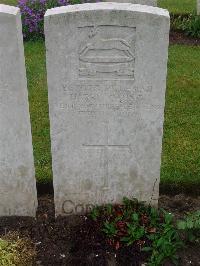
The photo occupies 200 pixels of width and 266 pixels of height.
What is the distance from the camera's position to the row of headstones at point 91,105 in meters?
3.66

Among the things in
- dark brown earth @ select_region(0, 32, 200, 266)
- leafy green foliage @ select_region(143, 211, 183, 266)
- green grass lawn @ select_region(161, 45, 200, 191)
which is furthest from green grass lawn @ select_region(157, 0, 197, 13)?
leafy green foliage @ select_region(143, 211, 183, 266)

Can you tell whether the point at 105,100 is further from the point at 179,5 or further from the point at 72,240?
the point at 179,5

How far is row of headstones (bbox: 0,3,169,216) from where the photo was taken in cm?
366

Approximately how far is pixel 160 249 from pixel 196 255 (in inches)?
13.2

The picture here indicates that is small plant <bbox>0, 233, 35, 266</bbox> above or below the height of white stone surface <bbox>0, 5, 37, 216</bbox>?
below

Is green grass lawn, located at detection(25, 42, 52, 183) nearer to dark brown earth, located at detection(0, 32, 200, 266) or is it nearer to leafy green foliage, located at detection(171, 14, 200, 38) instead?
dark brown earth, located at detection(0, 32, 200, 266)

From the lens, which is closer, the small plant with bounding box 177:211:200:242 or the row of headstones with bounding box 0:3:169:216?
the row of headstones with bounding box 0:3:169:216

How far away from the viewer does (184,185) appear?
494cm

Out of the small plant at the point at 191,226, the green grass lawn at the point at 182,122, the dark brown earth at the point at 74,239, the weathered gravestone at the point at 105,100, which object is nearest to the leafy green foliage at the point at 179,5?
the green grass lawn at the point at 182,122

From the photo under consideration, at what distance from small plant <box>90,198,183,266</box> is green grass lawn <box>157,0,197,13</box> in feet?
26.0

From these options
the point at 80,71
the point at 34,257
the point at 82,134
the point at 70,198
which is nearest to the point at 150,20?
the point at 80,71

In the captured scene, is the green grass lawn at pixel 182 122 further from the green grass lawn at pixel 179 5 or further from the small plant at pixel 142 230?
the green grass lawn at pixel 179 5

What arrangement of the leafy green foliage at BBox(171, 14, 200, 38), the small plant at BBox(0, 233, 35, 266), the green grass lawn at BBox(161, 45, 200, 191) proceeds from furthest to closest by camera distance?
the leafy green foliage at BBox(171, 14, 200, 38) < the green grass lawn at BBox(161, 45, 200, 191) < the small plant at BBox(0, 233, 35, 266)

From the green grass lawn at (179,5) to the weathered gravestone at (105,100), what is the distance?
25.5 feet
